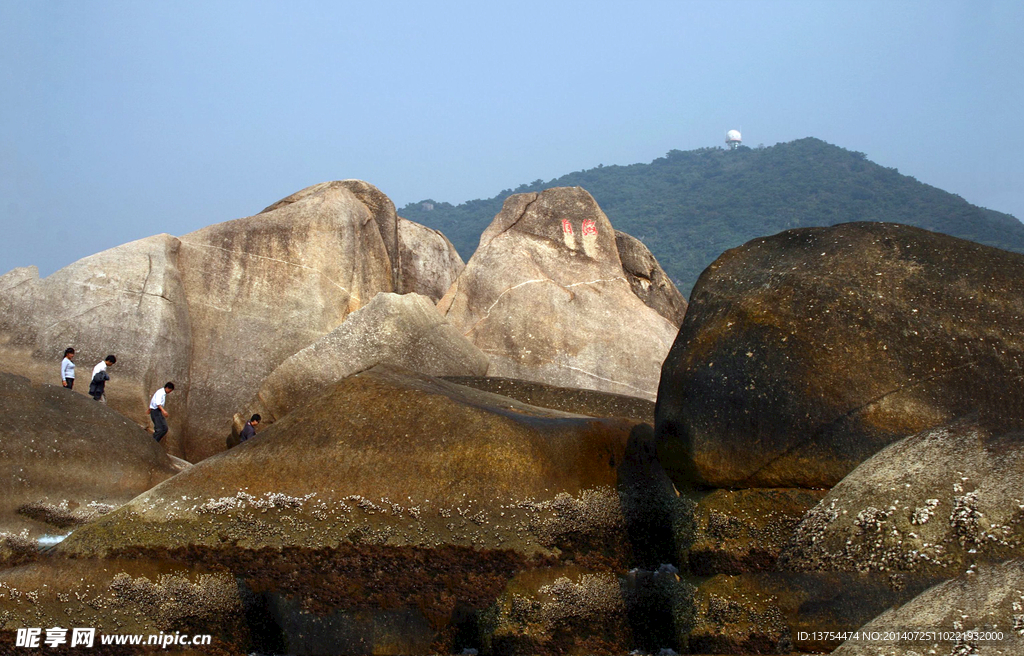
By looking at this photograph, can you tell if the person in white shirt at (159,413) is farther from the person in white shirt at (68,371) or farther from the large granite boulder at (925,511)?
the large granite boulder at (925,511)

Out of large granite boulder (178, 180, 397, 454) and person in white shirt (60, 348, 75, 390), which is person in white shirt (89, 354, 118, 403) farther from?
large granite boulder (178, 180, 397, 454)

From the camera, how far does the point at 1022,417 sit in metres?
5.38

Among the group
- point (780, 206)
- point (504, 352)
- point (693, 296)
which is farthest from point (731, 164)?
point (693, 296)

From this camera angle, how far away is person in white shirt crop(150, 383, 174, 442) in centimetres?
1291

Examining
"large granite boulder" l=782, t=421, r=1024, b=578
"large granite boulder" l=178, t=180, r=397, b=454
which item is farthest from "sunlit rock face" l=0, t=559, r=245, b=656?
"large granite boulder" l=178, t=180, r=397, b=454

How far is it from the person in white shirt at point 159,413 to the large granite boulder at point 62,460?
2.61m

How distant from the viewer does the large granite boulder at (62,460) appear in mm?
8766

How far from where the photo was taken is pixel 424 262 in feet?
62.1

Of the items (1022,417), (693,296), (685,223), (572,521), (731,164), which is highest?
(731,164)

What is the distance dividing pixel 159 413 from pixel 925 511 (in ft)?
36.4

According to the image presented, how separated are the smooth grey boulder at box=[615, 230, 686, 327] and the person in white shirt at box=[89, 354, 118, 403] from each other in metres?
9.31

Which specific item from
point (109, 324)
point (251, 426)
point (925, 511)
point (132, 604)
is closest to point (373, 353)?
point (251, 426)

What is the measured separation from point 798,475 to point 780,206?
68.2m

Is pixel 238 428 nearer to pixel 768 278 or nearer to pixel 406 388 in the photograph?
pixel 406 388
